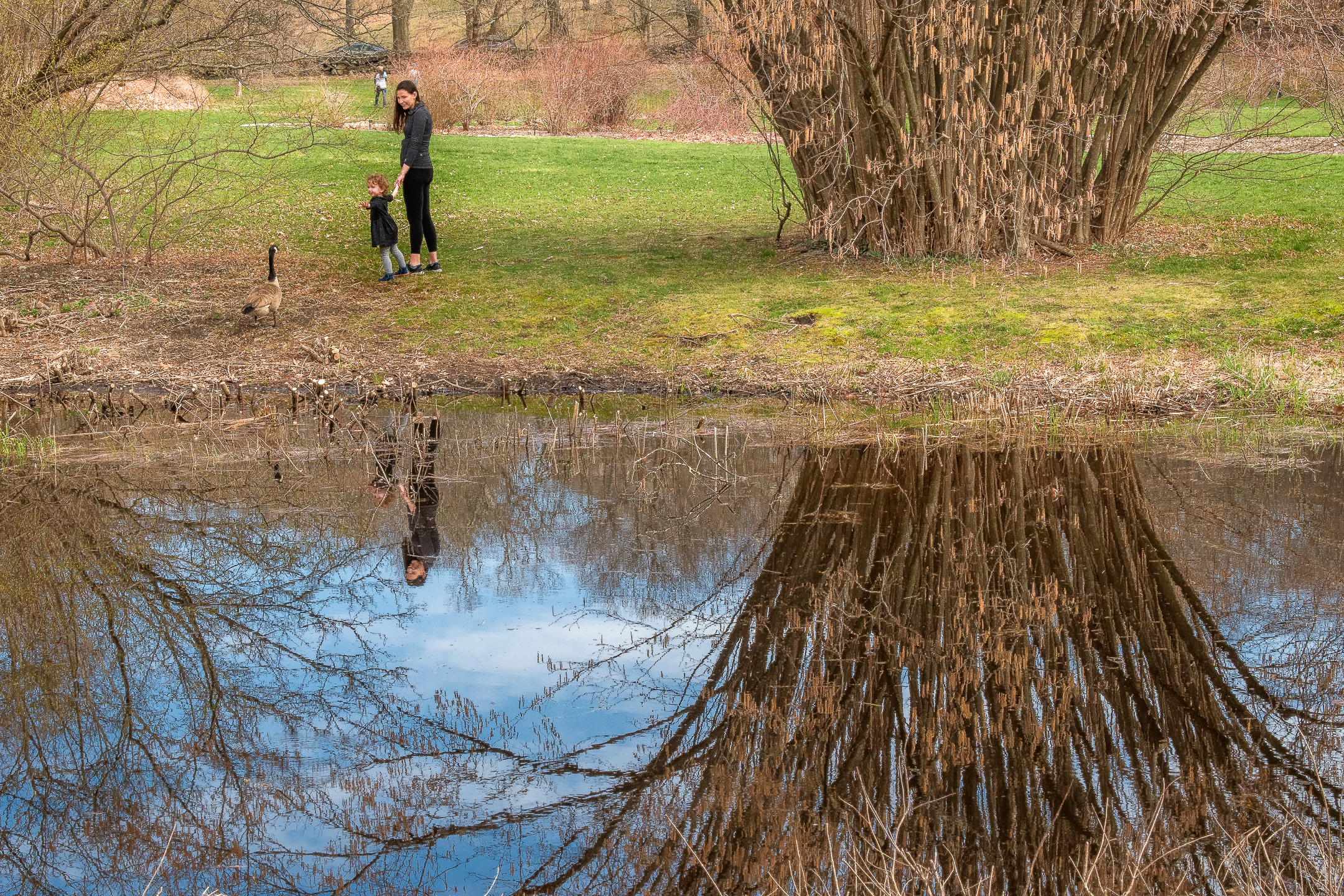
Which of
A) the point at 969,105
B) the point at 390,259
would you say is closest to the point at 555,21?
the point at 390,259

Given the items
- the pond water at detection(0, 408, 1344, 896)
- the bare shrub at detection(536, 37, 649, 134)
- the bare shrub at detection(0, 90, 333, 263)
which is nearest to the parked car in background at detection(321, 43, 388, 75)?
the bare shrub at detection(536, 37, 649, 134)

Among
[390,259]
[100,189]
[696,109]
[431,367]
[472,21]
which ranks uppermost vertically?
[472,21]

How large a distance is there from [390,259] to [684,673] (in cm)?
976

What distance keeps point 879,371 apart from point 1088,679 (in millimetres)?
6175

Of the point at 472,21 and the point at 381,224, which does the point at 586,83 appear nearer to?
the point at 472,21

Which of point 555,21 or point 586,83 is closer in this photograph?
point 586,83

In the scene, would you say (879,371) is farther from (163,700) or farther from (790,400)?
(163,700)

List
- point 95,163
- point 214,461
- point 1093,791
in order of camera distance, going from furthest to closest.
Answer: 1. point 95,163
2. point 214,461
3. point 1093,791

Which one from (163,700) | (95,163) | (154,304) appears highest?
(95,163)

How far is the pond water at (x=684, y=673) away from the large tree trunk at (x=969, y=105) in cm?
521

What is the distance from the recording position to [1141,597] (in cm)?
591

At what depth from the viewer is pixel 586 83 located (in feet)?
95.8

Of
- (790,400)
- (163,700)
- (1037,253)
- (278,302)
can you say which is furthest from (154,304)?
(1037,253)

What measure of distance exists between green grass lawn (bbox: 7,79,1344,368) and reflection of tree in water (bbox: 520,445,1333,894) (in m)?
4.97
